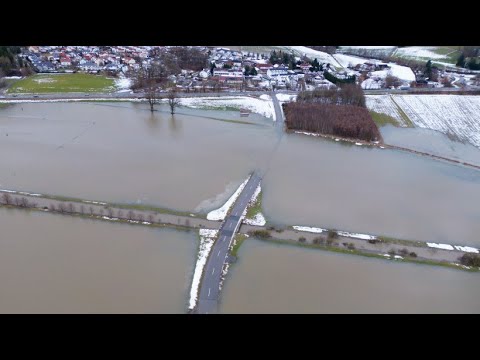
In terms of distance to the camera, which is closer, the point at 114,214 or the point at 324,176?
the point at 114,214

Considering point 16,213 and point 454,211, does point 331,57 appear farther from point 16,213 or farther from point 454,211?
point 16,213

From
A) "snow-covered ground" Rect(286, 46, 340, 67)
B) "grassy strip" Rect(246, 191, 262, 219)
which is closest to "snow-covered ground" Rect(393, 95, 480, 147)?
"snow-covered ground" Rect(286, 46, 340, 67)

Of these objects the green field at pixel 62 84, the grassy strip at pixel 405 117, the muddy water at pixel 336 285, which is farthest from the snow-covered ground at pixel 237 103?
the muddy water at pixel 336 285

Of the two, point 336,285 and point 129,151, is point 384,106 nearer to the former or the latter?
point 129,151

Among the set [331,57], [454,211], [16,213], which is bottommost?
[16,213]

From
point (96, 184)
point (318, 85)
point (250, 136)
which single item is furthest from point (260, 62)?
point (96, 184)

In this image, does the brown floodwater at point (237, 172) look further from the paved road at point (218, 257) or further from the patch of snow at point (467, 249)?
the paved road at point (218, 257)

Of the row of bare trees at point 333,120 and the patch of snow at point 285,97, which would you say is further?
the patch of snow at point 285,97
